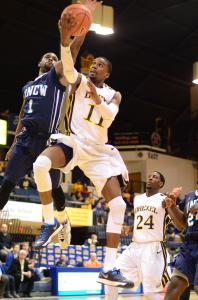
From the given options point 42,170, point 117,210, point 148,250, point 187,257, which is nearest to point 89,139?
point 42,170

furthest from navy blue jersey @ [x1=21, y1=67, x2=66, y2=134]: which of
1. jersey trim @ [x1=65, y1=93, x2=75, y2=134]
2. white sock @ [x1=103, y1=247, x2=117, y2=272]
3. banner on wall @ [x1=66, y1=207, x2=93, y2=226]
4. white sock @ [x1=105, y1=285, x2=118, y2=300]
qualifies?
banner on wall @ [x1=66, y1=207, x2=93, y2=226]

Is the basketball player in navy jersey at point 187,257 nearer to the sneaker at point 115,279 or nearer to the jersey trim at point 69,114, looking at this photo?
the sneaker at point 115,279

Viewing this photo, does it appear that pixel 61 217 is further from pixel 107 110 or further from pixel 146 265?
pixel 146 265

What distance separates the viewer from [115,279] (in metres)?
5.07

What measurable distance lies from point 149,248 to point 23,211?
35.2 feet

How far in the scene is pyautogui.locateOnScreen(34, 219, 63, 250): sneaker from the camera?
16.9ft

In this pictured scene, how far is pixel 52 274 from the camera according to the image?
14008 millimetres

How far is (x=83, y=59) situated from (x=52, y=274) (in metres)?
11.5

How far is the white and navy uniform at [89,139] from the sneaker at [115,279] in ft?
3.06

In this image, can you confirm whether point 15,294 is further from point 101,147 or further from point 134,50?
point 134,50

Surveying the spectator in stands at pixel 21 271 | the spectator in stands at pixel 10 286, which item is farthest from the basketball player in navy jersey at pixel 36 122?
the spectator in stands at pixel 21 271

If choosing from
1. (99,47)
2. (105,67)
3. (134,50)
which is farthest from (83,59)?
(105,67)

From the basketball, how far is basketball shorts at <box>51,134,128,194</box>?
3.79 ft

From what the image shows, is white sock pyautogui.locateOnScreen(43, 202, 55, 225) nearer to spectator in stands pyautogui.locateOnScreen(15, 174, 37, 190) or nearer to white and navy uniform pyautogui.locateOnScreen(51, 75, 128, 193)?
white and navy uniform pyautogui.locateOnScreen(51, 75, 128, 193)
